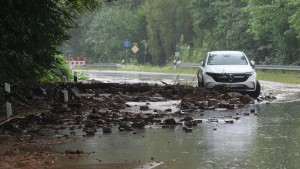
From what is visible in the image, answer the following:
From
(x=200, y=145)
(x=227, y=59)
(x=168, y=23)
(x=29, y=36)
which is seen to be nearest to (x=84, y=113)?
(x=29, y=36)

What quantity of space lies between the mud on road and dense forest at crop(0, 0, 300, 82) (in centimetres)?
138

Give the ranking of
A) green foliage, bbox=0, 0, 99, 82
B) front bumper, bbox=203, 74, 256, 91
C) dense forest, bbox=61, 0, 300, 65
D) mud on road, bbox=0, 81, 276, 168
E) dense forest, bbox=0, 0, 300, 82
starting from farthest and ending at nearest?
dense forest, bbox=61, 0, 300, 65, front bumper, bbox=203, 74, 256, 91, dense forest, bbox=0, 0, 300, 82, green foliage, bbox=0, 0, 99, 82, mud on road, bbox=0, 81, 276, 168

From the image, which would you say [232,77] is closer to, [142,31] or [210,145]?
[210,145]

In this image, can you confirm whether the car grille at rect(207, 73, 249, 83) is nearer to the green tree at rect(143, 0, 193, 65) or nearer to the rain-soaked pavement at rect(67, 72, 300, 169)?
the rain-soaked pavement at rect(67, 72, 300, 169)

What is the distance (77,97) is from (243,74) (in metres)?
6.11

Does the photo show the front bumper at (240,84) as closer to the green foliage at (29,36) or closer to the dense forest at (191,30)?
the green foliage at (29,36)

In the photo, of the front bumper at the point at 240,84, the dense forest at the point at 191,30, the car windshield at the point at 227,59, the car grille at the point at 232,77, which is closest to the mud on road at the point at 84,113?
the front bumper at the point at 240,84

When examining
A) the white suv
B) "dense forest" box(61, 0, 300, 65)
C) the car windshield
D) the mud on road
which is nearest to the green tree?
"dense forest" box(61, 0, 300, 65)

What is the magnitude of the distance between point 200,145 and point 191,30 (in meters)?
58.0

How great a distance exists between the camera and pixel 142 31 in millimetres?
77688

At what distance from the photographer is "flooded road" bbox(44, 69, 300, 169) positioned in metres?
8.26

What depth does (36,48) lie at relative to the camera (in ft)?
61.4

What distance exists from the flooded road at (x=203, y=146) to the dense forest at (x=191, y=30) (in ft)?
47.2

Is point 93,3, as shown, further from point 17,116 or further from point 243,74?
point 17,116
